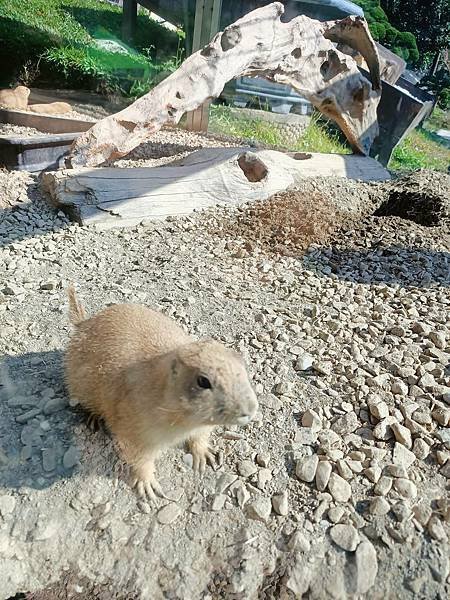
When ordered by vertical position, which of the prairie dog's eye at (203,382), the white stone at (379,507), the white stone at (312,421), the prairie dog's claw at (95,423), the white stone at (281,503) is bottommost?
the prairie dog's claw at (95,423)

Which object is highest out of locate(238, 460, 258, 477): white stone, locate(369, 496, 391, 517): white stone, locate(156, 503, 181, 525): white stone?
locate(369, 496, 391, 517): white stone

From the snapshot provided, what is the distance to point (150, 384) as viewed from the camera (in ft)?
6.64

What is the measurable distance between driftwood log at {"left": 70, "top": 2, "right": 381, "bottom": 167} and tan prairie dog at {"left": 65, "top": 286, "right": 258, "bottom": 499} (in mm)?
2512

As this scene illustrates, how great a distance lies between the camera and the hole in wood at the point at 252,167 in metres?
4.97

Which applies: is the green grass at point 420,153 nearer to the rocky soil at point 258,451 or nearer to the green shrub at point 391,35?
the green shrub at point 391,35

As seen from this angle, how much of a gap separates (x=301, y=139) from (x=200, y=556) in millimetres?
6977

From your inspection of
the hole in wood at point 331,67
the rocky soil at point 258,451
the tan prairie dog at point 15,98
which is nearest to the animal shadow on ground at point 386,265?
the rocky soil at point 258,451

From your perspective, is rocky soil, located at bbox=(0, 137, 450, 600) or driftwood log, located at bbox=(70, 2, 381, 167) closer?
rocky soil, located at bbox=(0, 137, 450, 600)

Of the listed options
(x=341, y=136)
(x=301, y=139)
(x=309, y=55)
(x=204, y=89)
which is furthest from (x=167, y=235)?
(x=341, y=136)

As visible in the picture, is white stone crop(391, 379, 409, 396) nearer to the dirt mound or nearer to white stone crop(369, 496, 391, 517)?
white stone crop(369, 496, 391, 517)

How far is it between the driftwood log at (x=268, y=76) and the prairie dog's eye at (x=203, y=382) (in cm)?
335

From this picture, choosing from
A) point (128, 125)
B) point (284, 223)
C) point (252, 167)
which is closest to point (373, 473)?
point (284, 223)

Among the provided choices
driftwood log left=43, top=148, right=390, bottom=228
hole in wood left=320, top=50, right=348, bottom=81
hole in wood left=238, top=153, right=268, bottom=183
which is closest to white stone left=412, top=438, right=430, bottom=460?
driftwood log left=43, top=148, right=390, bottom=228

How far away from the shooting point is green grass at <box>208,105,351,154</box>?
7.34 metres
